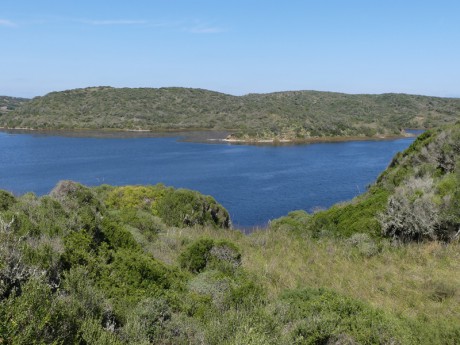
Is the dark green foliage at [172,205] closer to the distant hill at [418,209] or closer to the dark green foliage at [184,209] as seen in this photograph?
the dark green foliage at [184,209]

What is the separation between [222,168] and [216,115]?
97347 millimetres

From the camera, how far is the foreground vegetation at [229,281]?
16.2 ft

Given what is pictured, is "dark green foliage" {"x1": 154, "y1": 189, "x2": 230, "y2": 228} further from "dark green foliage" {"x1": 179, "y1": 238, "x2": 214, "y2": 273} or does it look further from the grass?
"dark green foliage" {"x1": 179, "y1": 238, "x2": 214, "y2": 273}

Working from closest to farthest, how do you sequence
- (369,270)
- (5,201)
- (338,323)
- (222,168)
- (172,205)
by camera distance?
(338,323) < (369,270) < (5,201) < (172,205) < (222,168)

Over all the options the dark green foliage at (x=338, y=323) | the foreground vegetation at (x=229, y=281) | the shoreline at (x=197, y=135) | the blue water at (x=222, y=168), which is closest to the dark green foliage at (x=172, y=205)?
the foreground vegetation at (x=229, y=281)

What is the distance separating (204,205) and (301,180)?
131 feet

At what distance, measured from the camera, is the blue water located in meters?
49.8

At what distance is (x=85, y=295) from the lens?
5473mm

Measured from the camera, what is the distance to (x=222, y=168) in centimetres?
7175

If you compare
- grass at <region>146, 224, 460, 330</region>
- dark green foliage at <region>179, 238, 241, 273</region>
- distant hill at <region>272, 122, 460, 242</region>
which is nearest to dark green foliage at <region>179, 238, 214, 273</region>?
dark green foliage at <region>179, 238, 241, 273</region>

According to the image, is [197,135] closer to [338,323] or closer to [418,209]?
[418,209]

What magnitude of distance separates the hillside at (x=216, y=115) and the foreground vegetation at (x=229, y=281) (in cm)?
11116

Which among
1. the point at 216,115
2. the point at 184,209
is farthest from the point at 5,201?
the point at 216,115

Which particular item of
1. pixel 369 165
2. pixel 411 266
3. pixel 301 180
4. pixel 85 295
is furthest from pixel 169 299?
pixel 369 165
